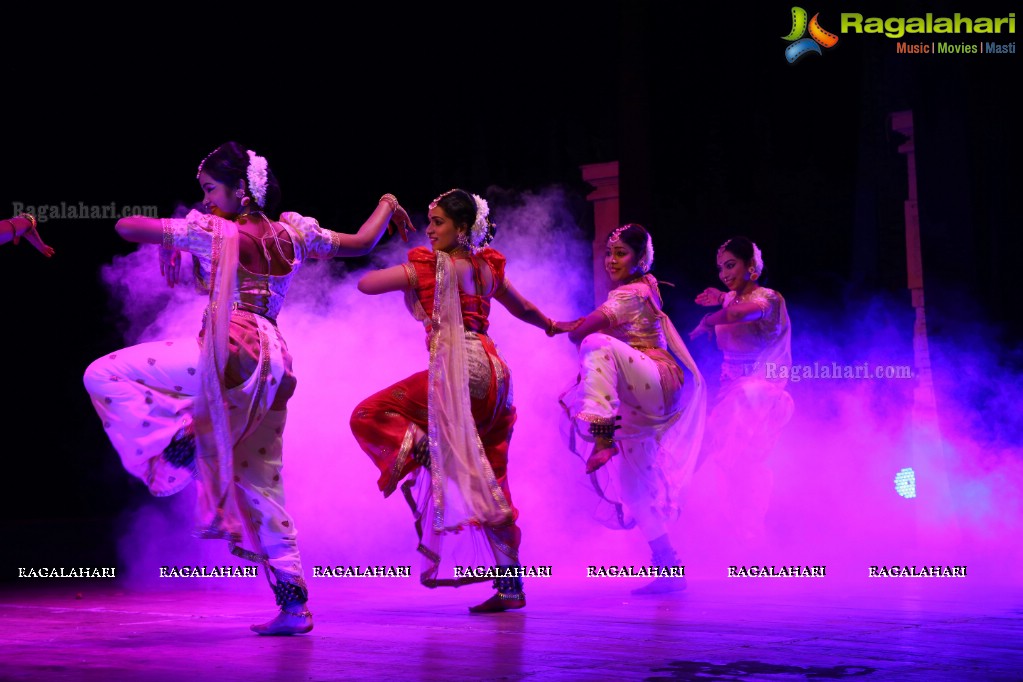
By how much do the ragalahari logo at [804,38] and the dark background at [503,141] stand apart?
48mm

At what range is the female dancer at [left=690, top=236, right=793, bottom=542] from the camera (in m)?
6.07

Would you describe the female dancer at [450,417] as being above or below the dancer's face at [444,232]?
below

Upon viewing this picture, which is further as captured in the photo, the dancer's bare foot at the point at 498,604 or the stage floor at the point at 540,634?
the dancer's bare foot at the point at 498,604

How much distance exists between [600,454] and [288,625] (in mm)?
1711

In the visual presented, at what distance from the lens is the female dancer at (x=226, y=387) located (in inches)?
143

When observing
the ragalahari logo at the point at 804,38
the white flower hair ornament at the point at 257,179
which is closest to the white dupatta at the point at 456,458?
the white flower hair ornament at the point at 257,179

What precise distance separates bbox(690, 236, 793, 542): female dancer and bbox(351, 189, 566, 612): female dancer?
73.5 inches

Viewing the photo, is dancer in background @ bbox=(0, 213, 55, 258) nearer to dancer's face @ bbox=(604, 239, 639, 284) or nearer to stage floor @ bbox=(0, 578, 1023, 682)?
stage floor @ bbox=(0, 578, 1023, 682)

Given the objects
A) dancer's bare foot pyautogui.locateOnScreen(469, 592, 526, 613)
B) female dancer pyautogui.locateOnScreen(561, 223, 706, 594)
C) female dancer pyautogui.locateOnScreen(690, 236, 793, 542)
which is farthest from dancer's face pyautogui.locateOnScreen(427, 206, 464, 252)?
female dancer pyautogui.locateOnScreen(690, 236, 793, 542)

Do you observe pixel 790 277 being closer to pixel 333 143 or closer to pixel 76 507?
pixel 333 143

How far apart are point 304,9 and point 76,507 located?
3.18m

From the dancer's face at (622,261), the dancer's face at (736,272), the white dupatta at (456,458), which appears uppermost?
the dancer's face at (736,272)

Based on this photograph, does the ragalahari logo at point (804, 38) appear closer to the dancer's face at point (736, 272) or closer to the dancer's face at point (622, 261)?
the dancer's face at point (736, 272)

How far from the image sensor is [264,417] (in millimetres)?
3824
